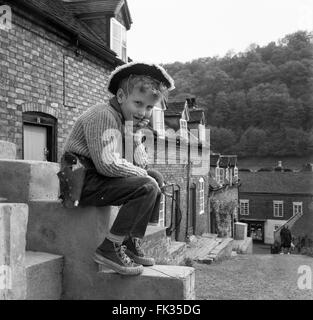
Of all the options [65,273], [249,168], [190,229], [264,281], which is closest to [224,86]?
[249,168]

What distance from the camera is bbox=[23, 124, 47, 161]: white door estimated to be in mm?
7094

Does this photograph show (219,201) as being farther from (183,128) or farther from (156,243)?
(156,243)

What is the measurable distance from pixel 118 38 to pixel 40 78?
3788 millimetres

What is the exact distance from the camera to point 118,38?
10359mm

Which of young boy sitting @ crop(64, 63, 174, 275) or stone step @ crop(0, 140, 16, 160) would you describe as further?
stone step @ crop(0, 140, 16, 160)

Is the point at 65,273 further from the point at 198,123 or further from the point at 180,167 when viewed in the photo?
the point at 198,123

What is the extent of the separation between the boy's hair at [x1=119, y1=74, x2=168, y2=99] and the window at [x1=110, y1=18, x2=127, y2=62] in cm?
801

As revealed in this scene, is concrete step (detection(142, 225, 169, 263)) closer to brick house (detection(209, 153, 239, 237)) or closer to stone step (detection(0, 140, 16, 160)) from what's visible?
stone step (detection(0, 140, 16, 160))

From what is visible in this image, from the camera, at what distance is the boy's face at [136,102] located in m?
2.43

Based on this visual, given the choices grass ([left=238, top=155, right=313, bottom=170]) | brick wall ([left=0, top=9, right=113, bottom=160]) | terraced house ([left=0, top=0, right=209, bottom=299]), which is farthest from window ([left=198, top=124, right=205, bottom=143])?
grass ([left=238, top=155, right=313, bottom=170])

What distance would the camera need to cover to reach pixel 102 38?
10.1m

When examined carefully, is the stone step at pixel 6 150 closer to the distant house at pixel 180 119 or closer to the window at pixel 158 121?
the window at pixel 158 121
